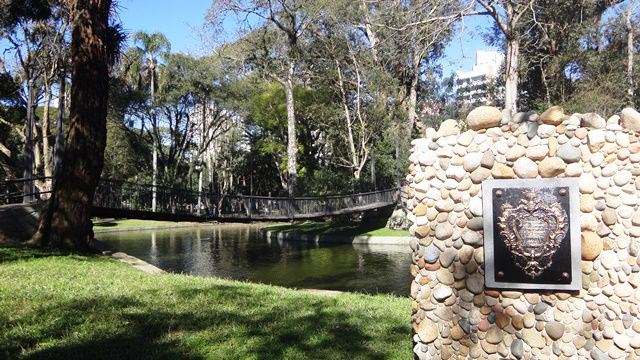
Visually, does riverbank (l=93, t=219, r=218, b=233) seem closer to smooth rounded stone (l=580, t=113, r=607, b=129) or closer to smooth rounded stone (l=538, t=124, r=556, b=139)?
smooth rounded stone (l=538, t=124, r=556, b=139)

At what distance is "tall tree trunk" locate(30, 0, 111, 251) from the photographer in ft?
28.0

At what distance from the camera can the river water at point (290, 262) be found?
34.3 feet

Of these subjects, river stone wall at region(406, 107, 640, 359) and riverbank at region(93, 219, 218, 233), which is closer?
river stone wall at region(406, 107, 640, 359)

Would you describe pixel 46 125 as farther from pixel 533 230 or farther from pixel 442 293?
pixel 533 230

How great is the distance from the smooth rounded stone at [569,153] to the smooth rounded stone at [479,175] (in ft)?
1.34

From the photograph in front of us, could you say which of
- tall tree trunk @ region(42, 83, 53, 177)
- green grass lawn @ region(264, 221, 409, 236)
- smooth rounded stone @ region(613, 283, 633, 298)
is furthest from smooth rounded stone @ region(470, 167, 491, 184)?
tall tree trunk @ region(42, 83, 53, 177)

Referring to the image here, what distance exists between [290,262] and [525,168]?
1154 cm

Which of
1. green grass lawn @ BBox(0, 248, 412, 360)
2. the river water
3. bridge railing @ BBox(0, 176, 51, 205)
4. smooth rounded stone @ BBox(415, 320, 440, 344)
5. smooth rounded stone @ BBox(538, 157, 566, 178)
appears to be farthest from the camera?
the river water

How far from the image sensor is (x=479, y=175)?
301cm

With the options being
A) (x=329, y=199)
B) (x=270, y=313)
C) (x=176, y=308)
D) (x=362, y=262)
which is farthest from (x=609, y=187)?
(x=329, y=199)

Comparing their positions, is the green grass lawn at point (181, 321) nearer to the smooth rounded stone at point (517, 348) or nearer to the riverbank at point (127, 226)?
the smooth rounded stone at point (517, 348)

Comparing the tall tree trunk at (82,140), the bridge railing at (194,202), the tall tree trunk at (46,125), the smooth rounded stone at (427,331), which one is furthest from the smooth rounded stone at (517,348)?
the tall tree trunk at (46,125)

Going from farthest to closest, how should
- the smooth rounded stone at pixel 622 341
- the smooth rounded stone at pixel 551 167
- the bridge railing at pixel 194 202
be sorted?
the bridge railing at pixel 194 202 < the smooth rounded stone at pixel 551 167 < the smooth rounded stone at pixel 622 341

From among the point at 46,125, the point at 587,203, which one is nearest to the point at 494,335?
the point at 587,203
